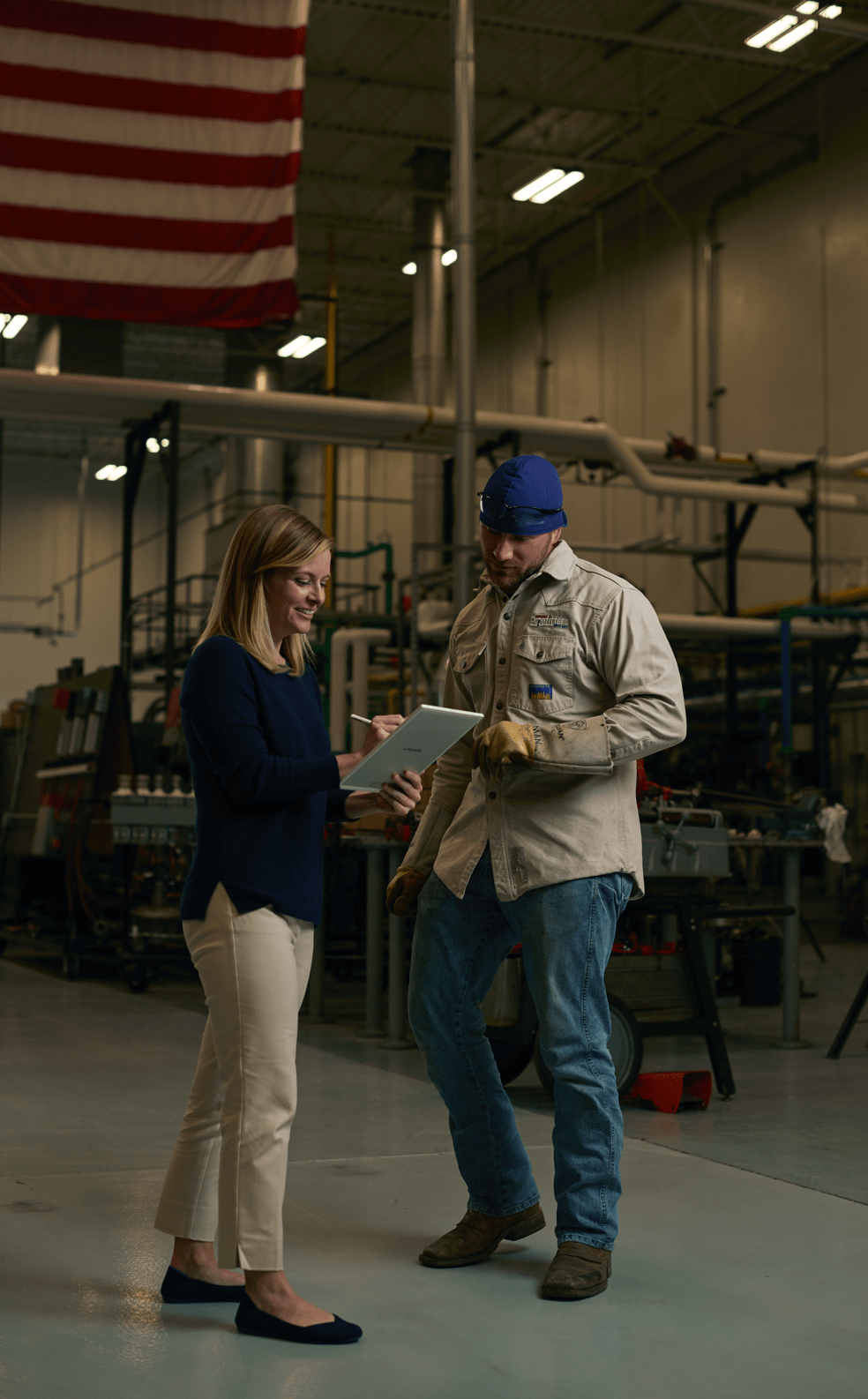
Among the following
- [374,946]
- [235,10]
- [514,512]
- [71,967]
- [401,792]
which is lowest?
[71,967]

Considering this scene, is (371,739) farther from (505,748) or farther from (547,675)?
(547,675)


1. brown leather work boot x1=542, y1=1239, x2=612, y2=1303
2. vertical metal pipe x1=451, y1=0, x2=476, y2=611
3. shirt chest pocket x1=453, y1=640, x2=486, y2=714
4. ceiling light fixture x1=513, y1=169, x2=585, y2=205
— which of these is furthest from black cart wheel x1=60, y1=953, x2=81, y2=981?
ceiling light fixture x1=513, y1=169, x2=585, y2=205

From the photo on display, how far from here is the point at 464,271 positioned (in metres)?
7.89

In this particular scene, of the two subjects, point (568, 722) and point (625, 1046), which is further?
point (625, 1046)

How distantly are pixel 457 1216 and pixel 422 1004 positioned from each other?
72 cm

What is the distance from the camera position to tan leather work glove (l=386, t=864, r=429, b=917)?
3062 millimetres

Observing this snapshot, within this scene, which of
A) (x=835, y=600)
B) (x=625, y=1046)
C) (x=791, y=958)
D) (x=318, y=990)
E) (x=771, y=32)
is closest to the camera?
(x=625, y=1046)

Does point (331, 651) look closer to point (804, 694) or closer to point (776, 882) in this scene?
point (776, 882)

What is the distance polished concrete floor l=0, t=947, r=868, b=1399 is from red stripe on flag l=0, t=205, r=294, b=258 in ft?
17.7

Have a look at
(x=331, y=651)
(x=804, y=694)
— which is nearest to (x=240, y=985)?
(x=331, y=651)

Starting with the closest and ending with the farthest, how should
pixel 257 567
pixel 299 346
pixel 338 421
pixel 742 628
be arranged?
pixel 257 567
pixel 338 421
pixel 742 628
pixel 299 346

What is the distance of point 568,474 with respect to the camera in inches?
720

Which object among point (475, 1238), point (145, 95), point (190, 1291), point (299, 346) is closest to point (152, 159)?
point (145, 95)

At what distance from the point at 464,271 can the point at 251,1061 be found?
20.4 ft
